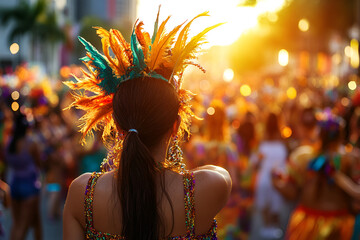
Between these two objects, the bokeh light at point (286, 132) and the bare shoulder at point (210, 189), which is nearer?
the bare shoulder at point (210, 189)

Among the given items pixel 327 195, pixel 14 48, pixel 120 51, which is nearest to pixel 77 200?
pixel 120 51

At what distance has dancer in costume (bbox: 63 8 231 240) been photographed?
204 centimetres

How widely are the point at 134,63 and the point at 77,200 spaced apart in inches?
23.5

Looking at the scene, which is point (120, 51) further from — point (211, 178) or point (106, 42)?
point (211, 178)

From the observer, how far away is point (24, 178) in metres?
5.80

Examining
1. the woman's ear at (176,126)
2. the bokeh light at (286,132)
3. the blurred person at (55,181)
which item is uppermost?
the woman's ear at (176,126)

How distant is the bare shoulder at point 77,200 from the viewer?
2.11m

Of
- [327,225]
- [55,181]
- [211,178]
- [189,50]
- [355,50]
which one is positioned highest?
[189,50]

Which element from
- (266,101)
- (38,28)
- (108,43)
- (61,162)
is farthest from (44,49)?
(108,43)

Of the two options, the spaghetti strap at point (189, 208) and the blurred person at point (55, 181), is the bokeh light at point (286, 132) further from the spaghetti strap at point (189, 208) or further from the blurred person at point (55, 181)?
the spaghetti strap at point (189, 208)

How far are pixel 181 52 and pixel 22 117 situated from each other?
13.4 ft

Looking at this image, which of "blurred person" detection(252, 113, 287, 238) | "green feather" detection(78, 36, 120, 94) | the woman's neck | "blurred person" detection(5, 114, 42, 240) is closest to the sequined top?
the woman's neck

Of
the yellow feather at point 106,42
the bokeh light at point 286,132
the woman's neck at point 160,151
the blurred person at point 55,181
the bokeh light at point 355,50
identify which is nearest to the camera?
the woman's neck at point 160,151

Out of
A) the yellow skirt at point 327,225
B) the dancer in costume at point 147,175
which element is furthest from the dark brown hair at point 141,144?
the yellow skirt at point 327,225
